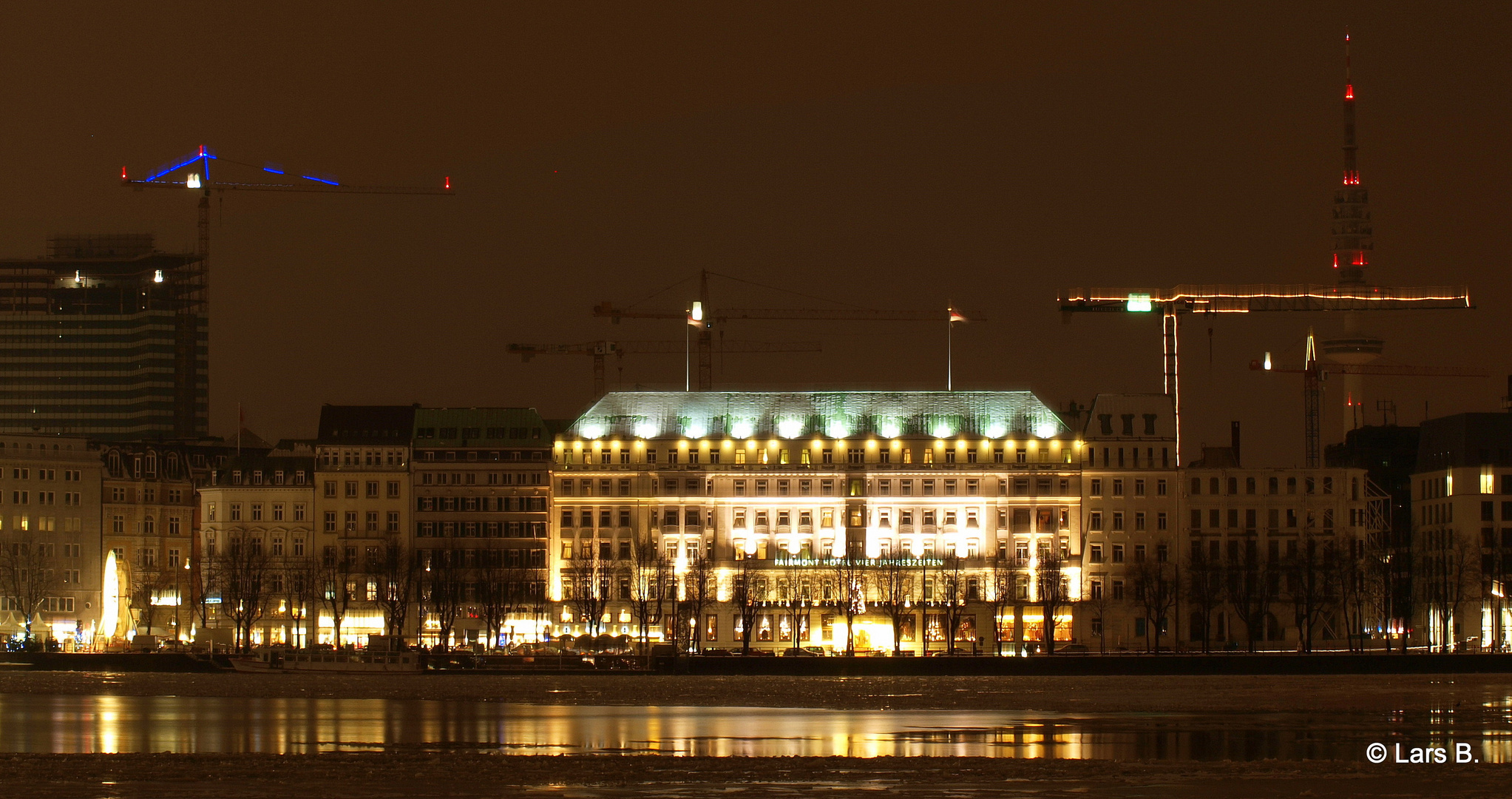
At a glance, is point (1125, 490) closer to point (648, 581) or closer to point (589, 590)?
point (648, 581)

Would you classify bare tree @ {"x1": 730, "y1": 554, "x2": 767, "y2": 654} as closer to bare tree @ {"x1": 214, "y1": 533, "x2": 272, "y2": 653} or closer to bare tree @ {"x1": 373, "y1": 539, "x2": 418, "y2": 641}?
bare tree @ {"x1": 373, "y1": 539, "x2": 418, "y2": 641}

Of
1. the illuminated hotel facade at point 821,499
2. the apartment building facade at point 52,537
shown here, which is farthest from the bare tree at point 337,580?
the apartment building facade at point 52,537

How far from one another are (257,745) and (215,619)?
114 metres

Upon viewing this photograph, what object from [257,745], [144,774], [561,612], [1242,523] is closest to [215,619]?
[561,612]

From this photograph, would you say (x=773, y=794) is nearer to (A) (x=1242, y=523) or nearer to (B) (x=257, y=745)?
(B) (x=257, y=745)

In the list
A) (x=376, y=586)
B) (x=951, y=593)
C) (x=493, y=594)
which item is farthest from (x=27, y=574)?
(x=951, y=593)

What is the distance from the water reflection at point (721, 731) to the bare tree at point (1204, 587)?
7296cm

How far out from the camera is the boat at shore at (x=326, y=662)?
15300 centimetres

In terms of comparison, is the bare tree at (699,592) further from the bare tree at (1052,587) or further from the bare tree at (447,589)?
the bare tree at (1052,587)

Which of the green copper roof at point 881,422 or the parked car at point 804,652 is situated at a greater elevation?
the green copper roof at point 881,422

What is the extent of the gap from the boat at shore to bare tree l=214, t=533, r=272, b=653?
9985 millimetres

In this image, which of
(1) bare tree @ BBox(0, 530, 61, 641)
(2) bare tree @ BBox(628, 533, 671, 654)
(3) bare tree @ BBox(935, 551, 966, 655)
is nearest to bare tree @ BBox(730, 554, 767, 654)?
(2) bare tree @ BBox(628, 533, 671, 654)

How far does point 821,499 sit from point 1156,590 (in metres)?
30.3

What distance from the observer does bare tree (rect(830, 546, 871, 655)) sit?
18000 centimetres
